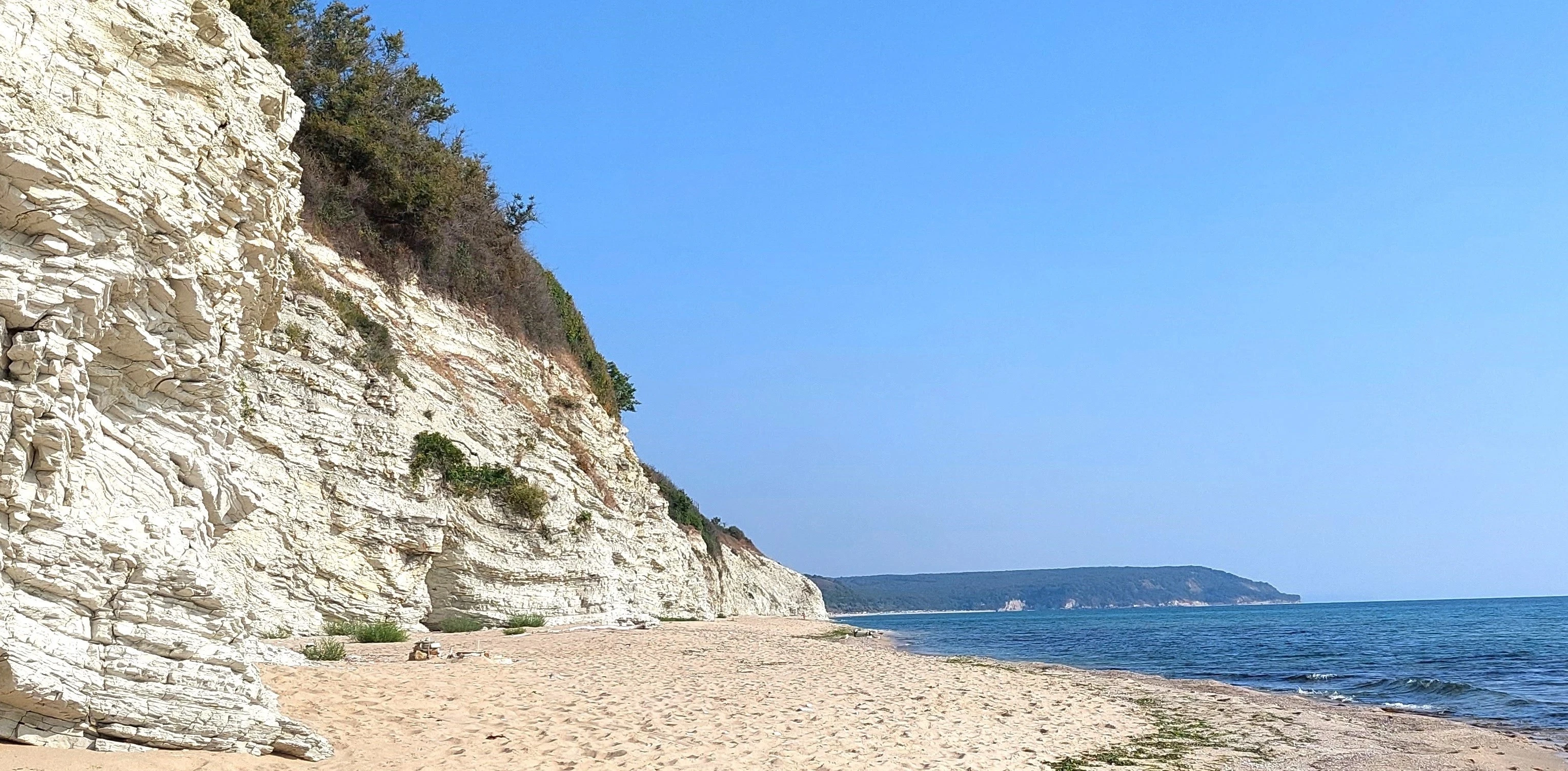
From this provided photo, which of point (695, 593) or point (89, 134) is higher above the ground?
point (89, 134)

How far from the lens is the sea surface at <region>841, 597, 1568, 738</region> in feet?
58.4

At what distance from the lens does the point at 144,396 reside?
22.9 feet

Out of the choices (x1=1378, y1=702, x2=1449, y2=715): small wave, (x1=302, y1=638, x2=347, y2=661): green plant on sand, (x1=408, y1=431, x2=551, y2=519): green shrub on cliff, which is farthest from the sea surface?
(x1=302, y1=638, x2=347, y2=661): green plant on sand

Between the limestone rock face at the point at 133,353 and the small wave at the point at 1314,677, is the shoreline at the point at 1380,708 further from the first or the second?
the limestone rock face at the point at 133,353

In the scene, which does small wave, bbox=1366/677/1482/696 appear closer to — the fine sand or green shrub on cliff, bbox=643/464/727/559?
the fine sand

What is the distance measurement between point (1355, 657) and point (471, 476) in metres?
26.0

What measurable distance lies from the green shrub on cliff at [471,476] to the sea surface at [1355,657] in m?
14.4

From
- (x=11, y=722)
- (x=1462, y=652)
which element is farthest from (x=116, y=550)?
(x=1462, y=652)

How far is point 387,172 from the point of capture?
76.8 ft

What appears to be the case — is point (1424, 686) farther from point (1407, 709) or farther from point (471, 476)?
point (471, 476)

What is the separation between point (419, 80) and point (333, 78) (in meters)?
4.11

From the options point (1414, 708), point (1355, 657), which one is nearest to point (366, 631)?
point (1414, 708)

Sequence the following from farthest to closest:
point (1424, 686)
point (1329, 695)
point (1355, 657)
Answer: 1. point (1355, 657)
2. point (1424, 686)
3. point (1329, 695)

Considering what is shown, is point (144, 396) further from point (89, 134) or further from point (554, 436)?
point (554, 436)
